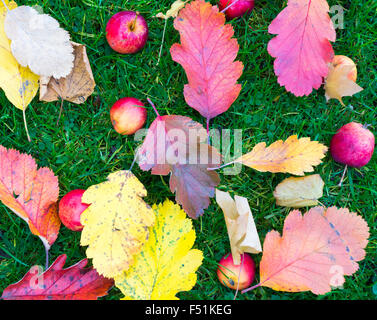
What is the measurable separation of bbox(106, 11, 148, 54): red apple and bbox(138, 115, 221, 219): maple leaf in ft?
1.49

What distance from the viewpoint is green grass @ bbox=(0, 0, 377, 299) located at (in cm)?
206

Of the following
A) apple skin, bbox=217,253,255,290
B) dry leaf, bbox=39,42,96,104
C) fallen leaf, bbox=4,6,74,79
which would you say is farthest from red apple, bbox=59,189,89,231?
apple skin, bbox=217,253,255,290

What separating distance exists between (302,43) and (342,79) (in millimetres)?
296

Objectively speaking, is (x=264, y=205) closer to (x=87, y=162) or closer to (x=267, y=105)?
(x=267, y=105)

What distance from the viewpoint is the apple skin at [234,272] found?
6.48ft

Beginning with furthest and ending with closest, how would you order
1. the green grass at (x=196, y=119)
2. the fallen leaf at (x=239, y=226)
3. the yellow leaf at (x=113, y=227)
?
the green grass at (x=196, y=119), the fallen leaf at (x=239, y=226), the yellow leaf at (x=113, y=227)

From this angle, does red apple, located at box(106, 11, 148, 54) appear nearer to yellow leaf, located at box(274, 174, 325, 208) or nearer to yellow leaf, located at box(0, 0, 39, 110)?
yellow leaf, located at box(0, 0, 39, 110)

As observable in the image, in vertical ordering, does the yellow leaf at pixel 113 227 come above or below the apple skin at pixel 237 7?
below

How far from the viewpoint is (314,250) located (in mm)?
1901

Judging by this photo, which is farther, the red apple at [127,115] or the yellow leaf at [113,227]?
the red apple at [127,115]

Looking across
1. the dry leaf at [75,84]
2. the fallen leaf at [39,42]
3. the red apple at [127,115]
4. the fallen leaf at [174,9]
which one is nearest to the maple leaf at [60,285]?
the red apple at [127,115]

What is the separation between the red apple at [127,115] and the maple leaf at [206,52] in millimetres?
267

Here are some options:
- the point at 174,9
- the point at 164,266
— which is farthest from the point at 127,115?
the point at 164,266

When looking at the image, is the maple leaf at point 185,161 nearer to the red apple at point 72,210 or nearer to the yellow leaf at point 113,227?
the yellow leaf at point 113,227
